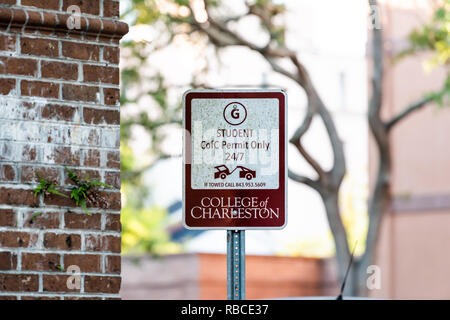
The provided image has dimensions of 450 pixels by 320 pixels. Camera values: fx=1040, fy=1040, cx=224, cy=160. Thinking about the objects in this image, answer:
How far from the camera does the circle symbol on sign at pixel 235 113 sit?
4238 millimetres

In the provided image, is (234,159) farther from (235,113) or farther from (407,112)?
(407,112)

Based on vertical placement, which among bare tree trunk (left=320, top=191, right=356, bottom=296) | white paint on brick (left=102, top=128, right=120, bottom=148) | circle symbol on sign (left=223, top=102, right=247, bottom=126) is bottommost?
bare tree trunk (left=320, top=191, right=356, bottom=296)

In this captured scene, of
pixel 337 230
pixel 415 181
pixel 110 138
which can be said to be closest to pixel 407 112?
pixel 337 230

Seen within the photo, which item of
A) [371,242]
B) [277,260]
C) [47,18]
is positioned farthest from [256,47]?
[47,18]

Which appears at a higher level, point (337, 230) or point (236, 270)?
point (236, 270)

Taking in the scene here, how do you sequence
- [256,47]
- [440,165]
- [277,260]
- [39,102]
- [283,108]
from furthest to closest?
[277,260] → [440,165] → [256,47] → [39,102] → [283,108]

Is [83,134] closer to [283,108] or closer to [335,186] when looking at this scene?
[283,108]

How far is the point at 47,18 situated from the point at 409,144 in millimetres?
16576

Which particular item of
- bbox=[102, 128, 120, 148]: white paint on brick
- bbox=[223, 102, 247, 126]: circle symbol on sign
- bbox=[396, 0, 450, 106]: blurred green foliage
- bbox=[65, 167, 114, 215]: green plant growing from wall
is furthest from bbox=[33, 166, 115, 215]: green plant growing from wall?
bbox=[396, 0, 450, 106]: blurred green foliage

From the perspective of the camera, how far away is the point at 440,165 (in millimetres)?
20125

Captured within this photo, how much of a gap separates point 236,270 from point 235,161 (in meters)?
0.45

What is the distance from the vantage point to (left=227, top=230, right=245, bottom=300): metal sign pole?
13.4ft

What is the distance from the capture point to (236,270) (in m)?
4.08

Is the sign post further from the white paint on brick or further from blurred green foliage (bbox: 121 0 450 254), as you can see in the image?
blurred green foliage (bbox: 121 0 450 254)
